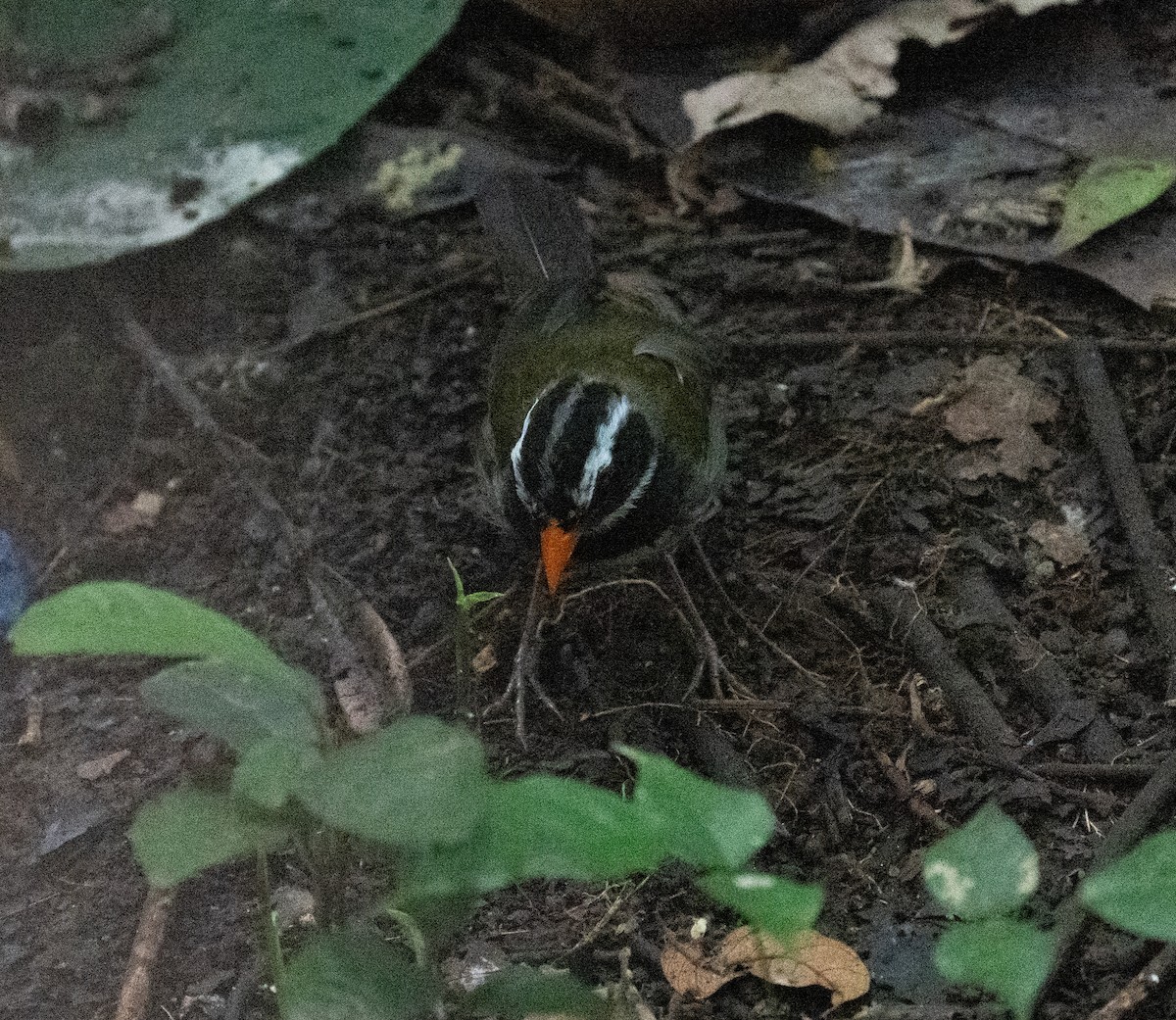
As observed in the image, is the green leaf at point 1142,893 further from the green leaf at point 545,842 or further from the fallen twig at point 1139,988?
the fallen twig at point 1139,988

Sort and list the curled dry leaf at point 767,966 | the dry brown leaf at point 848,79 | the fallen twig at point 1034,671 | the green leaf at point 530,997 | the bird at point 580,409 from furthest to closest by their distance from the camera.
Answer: the dry brown leaf at point 848,79 < the bird at point 580,409 < the fallen twig at point 1034,671 < the curled dry leaf at point 767,966 < the green leaf at point 530,997

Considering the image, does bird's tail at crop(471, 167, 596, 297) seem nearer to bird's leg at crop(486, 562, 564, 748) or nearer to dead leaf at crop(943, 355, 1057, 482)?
bird's leg at crop(486, 562, 564, 748)

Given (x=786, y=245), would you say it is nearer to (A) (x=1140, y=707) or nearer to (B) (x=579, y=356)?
(B) (x=579, y=356)

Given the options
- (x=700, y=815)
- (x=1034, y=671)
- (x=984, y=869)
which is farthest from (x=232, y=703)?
(x=1034, y=671)

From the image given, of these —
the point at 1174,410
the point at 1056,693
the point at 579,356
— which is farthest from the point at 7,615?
the point at 1174,410

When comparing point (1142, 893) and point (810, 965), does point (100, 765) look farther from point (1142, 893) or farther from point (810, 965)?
point (1142, 893)

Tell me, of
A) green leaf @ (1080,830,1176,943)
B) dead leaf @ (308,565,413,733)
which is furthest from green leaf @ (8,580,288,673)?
dead leaf @ (308,565,413,733)

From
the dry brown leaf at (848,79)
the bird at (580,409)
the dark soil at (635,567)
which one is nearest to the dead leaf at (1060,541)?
the dark soil at (635,567)
